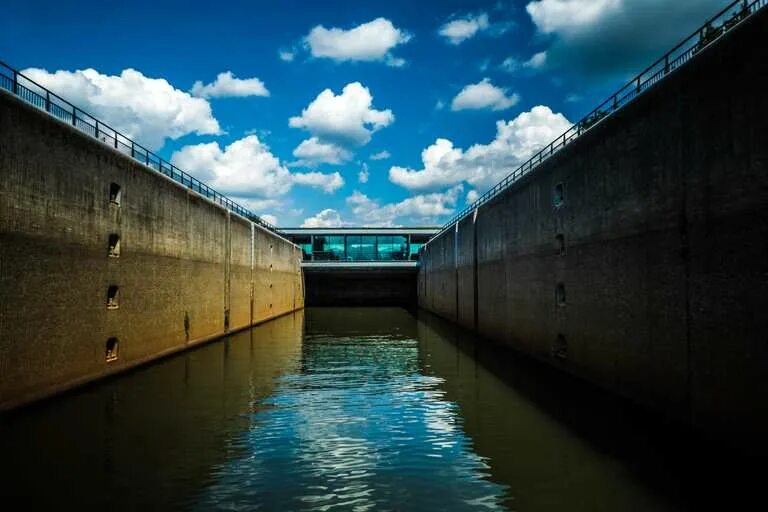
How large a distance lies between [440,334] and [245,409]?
22.2 meters

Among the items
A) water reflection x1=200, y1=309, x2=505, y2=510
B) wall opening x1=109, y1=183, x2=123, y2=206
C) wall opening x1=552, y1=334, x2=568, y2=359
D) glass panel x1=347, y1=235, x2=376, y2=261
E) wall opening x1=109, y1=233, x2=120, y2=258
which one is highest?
glass panel x1=347, y1=235, x2=376, y2=261

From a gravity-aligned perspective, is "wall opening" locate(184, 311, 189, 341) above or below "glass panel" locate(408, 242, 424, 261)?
below

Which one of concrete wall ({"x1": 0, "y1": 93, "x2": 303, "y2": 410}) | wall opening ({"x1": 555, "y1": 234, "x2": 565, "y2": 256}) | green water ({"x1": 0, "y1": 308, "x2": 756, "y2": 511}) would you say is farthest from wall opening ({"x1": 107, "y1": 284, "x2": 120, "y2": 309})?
wall opening ({"x1": 555, "y1": 234, "x2": 565, "y2": 256})

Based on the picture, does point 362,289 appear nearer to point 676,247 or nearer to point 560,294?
point 560,294

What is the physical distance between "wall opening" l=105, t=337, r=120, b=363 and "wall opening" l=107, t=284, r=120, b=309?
3.67ft

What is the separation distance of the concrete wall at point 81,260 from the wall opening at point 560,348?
1571 centimetres

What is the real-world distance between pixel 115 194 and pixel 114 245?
1869mm

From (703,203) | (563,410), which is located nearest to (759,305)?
(703,203)

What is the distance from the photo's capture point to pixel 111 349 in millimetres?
18094

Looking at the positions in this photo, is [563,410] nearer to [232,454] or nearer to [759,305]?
[759,305]

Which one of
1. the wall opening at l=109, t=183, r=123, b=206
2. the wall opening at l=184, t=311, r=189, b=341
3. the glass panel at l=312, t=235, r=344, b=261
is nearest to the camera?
the wall opening at l=109, t=183, r=123, b=206

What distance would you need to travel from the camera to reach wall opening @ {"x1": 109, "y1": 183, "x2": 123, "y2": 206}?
18.5m

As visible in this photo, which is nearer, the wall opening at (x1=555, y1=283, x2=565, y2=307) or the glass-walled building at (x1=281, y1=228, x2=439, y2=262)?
the wall opening at (x1=555, y1=283, x2=565, y2=307)

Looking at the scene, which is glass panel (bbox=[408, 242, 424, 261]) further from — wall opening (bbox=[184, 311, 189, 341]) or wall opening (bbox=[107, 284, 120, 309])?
wall opening (bbox=[107, 284, 120, 309])
